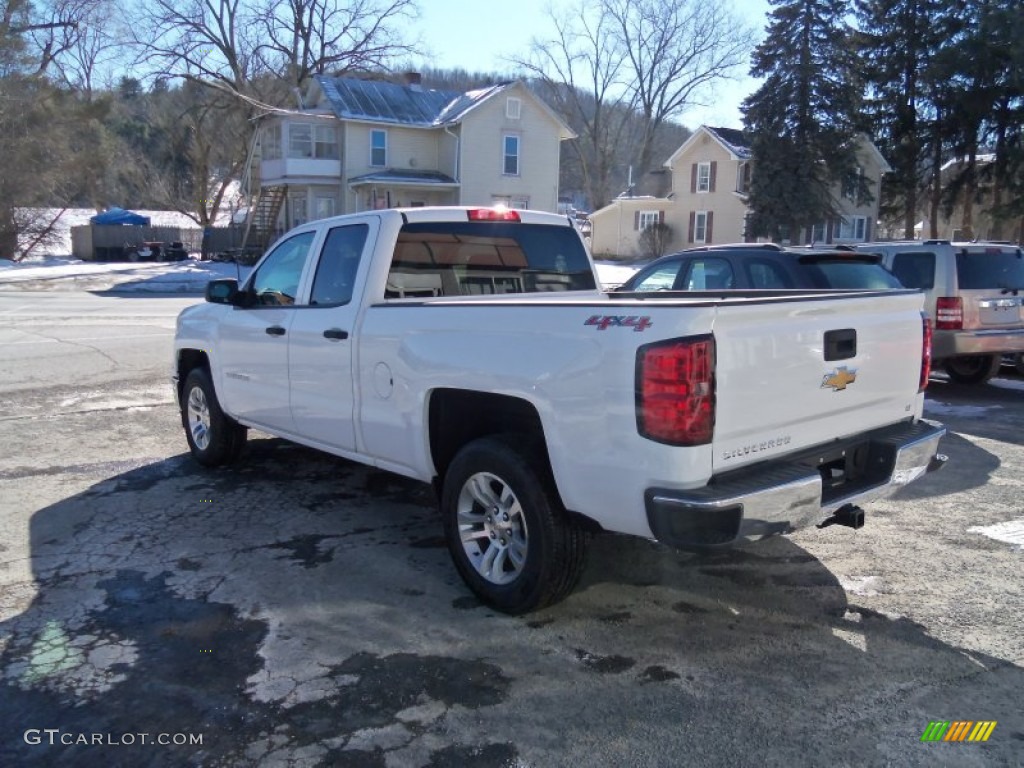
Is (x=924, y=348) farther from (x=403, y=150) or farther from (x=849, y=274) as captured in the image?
(x=403, y=150)

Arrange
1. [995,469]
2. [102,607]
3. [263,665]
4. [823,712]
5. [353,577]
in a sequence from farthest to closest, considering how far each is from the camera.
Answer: [995,469] < [353,577] < [102,607] < [263,665] < [823,712]

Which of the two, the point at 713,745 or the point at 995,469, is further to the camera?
the point at 995,469

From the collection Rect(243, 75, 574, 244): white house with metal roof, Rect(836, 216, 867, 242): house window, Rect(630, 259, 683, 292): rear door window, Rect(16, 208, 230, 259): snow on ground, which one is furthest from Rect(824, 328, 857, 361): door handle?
Rect(836, 216, 867, 242): house window

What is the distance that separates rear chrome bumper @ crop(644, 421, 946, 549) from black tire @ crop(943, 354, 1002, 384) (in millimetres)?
7063

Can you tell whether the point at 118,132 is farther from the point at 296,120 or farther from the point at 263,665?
the point at 263,665

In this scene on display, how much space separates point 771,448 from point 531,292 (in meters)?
2.36

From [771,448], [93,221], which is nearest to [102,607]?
[771,448]

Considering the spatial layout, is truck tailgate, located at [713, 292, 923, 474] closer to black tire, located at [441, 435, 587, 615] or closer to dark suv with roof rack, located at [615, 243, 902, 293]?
black tire, located at [441, 435, 587, 615]

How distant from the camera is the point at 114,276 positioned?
107 ft

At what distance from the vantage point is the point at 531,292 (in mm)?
5578

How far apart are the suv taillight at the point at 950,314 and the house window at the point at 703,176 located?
38.6m

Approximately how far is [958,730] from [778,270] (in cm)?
562

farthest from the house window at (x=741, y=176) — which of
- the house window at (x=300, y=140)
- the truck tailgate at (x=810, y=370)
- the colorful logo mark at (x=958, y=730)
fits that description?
the colorful logo mark at (x=958, y=730)

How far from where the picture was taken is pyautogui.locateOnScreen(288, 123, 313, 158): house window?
38969 mm
